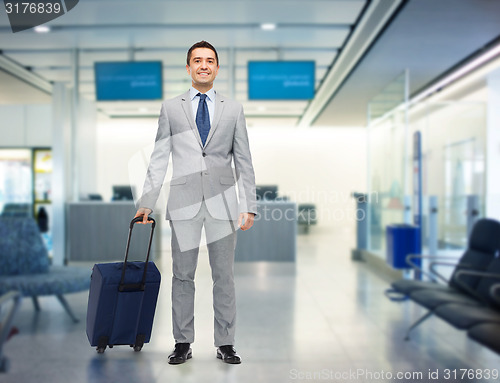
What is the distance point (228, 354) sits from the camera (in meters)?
1.02

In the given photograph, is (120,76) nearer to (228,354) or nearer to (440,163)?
(228,354)

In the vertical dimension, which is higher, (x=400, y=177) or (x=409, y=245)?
(x=400, y=177)

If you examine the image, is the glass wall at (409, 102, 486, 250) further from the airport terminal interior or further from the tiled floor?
the tiled floor

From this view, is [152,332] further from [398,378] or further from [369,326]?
[369,326]

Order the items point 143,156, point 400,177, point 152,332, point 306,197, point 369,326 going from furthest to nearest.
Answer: point 400,177, point 369,326, point 306,197, point 152,332, point 143,156

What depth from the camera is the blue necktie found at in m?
0.87

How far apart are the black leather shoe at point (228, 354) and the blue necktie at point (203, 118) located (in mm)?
484

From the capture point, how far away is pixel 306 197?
122 cm

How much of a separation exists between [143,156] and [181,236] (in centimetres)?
17

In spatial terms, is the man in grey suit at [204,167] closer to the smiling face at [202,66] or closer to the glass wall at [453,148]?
the smiling face at [202,66]

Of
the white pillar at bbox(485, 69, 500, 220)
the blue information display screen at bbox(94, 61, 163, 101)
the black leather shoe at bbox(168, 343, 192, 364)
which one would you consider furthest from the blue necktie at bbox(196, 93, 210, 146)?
the white pillar at bbox(485, 69, 500, 220)

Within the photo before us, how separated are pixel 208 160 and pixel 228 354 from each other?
1.52 ft

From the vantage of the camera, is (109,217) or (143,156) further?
(109,217)

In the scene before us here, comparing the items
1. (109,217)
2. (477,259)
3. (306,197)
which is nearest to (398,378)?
(306,197)
